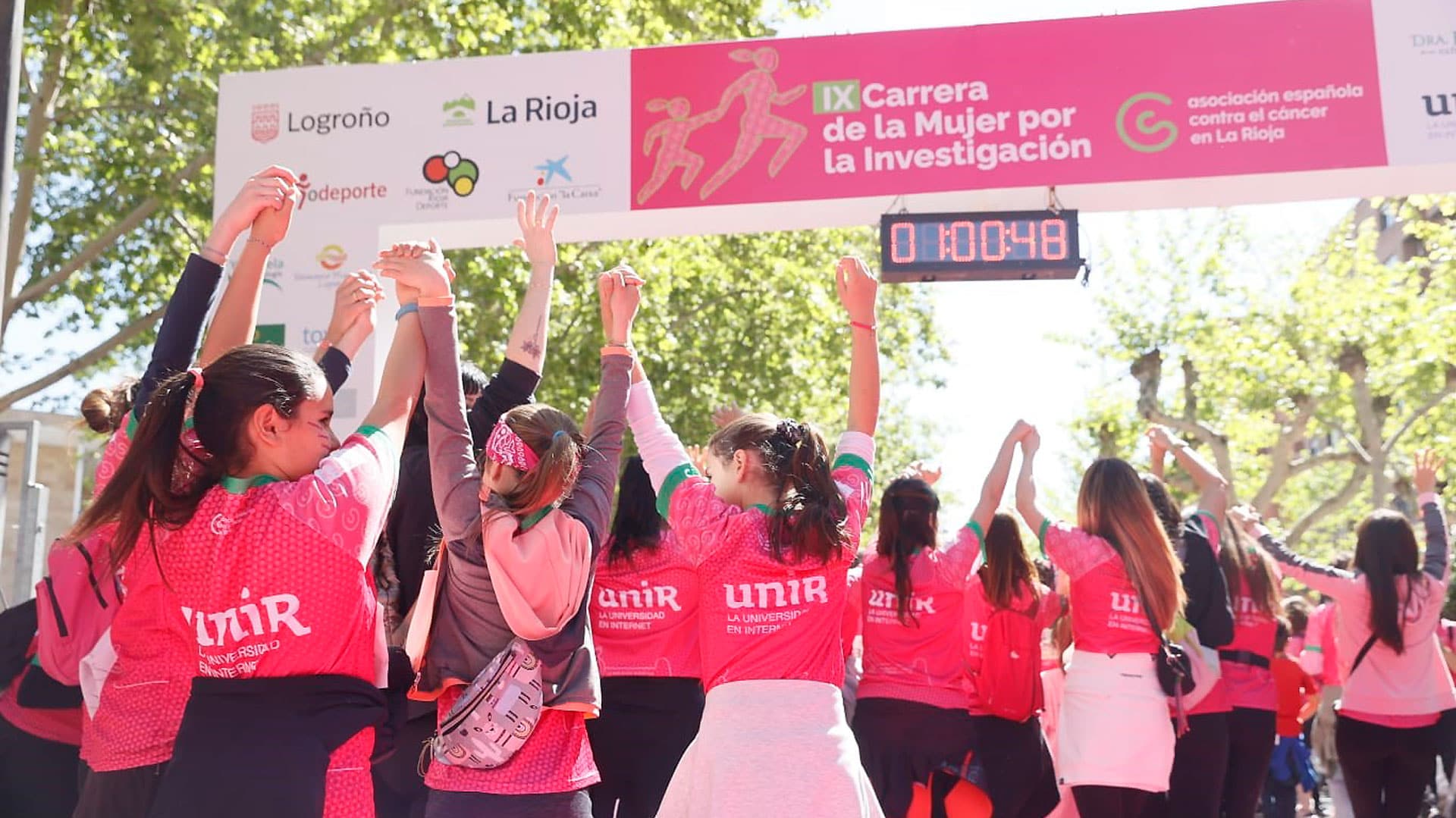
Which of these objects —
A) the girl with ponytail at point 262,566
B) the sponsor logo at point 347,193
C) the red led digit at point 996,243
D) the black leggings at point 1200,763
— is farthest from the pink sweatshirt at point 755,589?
the sponsor logo at point 347,193

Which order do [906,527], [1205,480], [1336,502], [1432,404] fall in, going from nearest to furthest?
[906,527]
[1205,480]
[1432,404]
[1336,502]

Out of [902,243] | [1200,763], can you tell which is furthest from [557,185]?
[1200,763]

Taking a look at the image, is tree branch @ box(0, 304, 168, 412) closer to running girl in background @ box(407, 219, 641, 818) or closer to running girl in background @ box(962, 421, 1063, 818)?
running girl in background @ box(962, 421, 1063, 818)

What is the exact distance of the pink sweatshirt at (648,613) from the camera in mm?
5496

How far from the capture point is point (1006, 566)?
676cm

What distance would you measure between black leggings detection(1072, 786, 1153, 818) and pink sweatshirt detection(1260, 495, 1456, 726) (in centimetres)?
250

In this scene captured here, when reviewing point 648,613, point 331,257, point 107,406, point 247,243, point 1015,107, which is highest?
point 1015,107

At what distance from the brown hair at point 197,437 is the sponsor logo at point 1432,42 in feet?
25.1

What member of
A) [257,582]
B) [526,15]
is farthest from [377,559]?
[526,15]

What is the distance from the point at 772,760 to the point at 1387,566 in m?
5.33

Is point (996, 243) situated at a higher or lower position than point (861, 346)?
higher

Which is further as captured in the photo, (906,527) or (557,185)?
(557,185)

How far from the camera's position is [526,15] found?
14469 mm

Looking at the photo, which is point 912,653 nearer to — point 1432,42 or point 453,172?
point 453,172
